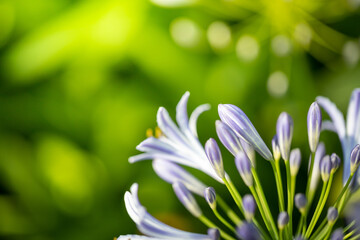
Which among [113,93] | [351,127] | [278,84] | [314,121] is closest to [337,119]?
[351,127]

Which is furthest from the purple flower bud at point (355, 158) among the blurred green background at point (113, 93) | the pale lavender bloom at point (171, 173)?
the blurred green background at point (113, 93)

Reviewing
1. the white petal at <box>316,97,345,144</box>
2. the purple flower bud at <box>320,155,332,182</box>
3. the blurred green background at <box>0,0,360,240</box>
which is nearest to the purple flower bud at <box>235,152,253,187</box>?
the purple flower bud at <box>320,155,332,182</box>

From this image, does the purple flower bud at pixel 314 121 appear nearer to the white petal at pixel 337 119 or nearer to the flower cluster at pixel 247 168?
the flower cluster at pixel 247 168

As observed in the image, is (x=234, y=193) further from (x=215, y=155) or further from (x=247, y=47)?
(x=247, y=47)

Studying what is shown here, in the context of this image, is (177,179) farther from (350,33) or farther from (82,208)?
(350,33)

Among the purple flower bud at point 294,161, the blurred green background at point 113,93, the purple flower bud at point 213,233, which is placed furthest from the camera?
the blurred green background at point 113,93

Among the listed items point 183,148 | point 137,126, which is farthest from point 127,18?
point 183,148

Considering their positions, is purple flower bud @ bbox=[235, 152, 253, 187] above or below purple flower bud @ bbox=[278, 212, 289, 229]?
above

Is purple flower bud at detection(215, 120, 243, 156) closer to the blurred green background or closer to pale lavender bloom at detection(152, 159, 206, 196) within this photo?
pale lavender bloom at detection(152, 159, 206, 196)
